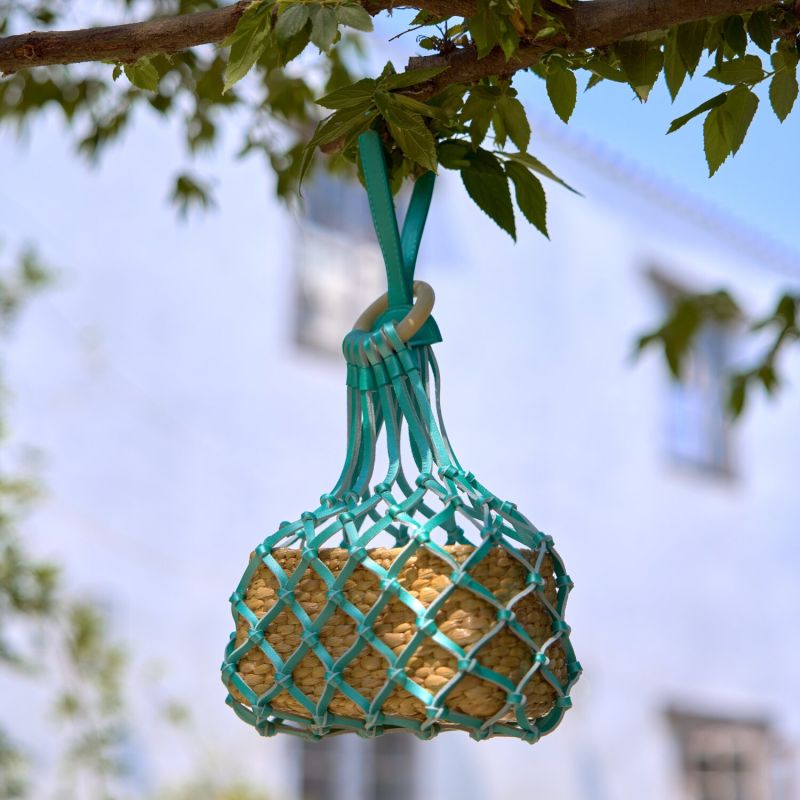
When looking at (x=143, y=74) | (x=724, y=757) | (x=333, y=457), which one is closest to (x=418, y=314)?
(x=143, y=74)

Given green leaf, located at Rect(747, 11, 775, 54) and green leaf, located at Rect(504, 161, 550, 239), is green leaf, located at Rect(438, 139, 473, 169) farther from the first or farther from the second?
green leaf, located at Rect(747, 11, 775, 54)

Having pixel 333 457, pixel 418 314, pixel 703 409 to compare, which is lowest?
pixel 418 314

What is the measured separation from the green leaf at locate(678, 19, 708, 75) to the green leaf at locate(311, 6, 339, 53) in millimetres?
236

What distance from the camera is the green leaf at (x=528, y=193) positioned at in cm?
92

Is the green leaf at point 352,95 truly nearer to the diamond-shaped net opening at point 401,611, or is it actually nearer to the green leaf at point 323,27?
the green leaf at point 323,27

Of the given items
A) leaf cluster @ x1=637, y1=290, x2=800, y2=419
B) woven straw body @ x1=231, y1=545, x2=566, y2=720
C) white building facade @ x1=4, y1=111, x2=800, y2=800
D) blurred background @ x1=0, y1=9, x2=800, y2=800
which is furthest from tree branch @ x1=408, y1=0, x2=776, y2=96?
white building facade @ x1=4, y1=111, x2=800, y2=800

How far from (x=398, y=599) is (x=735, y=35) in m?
0.45

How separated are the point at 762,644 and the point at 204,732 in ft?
11.2

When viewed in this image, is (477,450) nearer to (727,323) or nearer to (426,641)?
(727,323)

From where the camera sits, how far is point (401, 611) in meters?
0.74

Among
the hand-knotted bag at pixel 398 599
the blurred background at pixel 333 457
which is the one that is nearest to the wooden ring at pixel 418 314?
the hand-knotted bag at pixel 398 599

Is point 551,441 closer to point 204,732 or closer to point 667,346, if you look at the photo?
point 204,732

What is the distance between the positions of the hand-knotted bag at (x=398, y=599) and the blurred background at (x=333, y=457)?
1772 mm

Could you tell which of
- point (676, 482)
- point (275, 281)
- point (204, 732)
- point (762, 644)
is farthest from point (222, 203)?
point (762, 644)
